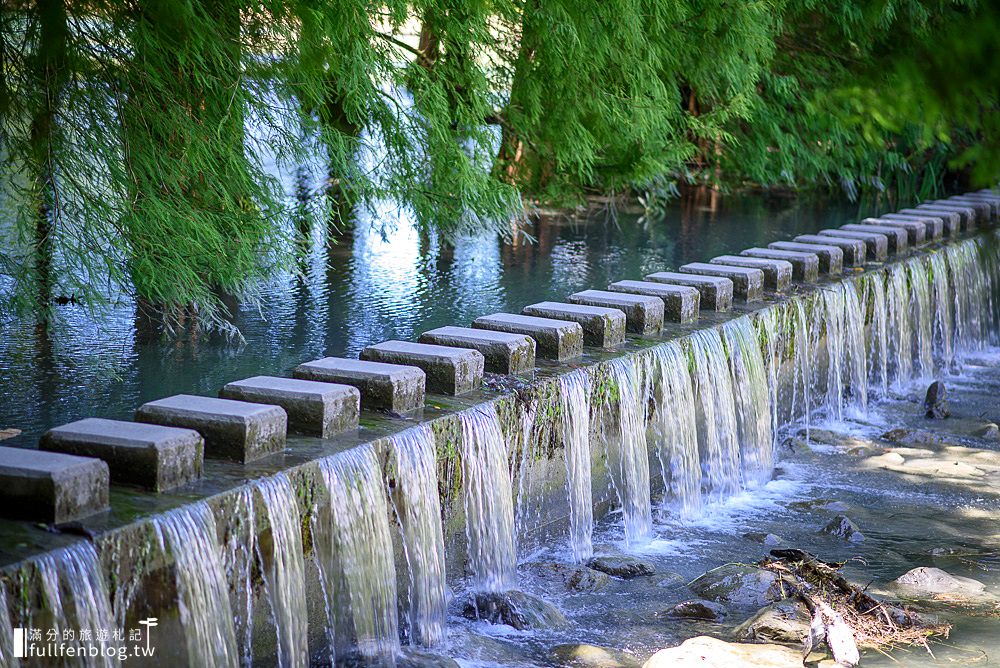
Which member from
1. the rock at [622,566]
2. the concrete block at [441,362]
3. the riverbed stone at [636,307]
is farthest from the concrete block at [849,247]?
the concrete block at [441,362]

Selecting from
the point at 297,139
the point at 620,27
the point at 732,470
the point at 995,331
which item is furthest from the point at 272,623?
the point at 995,331

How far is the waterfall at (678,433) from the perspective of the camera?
21.8 ft

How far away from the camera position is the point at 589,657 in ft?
15.3

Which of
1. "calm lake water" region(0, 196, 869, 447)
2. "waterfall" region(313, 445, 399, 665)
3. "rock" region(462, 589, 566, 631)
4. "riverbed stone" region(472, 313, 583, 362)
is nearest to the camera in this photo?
"waterfall" region(313, 445, 399, 665)

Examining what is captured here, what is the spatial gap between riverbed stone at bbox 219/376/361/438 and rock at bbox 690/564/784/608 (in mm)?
1790

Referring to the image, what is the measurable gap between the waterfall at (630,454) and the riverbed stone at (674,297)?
3.06ft

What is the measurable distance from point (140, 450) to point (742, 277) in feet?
16.5

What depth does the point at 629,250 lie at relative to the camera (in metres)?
11.8

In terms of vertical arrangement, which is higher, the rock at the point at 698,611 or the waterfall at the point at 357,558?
the waterfall at the point at 357,558

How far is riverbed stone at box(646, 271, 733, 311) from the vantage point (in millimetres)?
7602

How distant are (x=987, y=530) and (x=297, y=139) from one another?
4760 mm

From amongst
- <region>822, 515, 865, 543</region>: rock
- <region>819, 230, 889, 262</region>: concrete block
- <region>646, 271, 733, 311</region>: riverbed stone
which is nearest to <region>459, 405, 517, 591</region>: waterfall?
<region>822, 515, 865, 543</region>: rock

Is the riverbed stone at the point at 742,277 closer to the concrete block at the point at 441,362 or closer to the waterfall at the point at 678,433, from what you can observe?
the waterfall at the point at 678,433

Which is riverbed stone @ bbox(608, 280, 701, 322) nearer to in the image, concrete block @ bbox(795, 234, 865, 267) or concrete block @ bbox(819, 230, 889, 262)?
concrete block @ bbox(795, 234, 865, 267)
